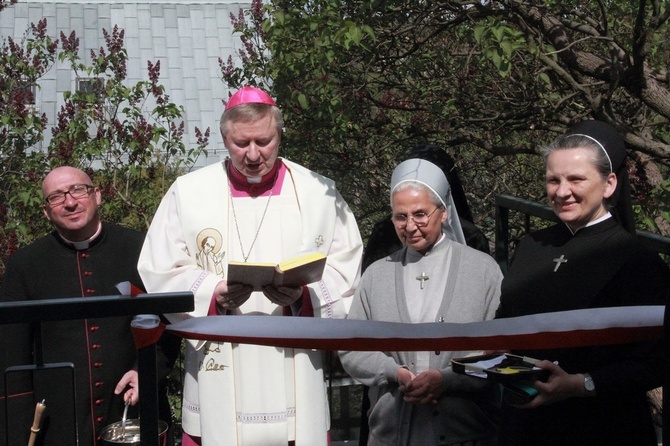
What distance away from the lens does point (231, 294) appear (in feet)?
12.2

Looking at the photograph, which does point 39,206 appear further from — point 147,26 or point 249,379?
point 147,26

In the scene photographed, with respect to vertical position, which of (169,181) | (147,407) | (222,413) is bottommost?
(222,413)

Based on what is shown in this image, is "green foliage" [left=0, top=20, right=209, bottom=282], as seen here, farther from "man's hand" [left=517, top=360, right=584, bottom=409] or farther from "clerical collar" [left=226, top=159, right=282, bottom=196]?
"man's hand" [left=517, top=360, right=584, bottom=409]

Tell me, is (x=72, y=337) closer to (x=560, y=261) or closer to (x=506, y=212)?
(x=560, y=261)

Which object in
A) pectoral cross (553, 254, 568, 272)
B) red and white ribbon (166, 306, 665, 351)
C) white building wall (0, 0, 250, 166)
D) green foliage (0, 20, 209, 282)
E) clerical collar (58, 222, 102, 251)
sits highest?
white building wall (0, 0, 250, 166)

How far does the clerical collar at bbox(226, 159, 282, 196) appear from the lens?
13.8 ft

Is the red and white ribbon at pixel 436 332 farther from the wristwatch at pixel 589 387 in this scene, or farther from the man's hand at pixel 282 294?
the man's hand at pixel 282 294

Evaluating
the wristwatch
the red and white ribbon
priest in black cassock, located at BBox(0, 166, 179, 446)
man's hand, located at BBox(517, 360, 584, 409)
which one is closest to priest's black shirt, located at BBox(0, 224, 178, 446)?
priest in black cassock, located at BBox(0, 166, 179, 446)

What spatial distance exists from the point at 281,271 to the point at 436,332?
0.79 meters

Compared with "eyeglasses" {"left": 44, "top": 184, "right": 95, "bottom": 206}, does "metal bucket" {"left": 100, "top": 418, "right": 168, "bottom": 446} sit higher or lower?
lower

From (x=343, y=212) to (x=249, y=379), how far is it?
2.69 feet

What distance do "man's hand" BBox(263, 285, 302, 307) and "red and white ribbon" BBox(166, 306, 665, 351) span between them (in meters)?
0.79

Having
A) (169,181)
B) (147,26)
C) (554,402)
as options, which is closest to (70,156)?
(169,181)

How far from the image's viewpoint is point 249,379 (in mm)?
4023
